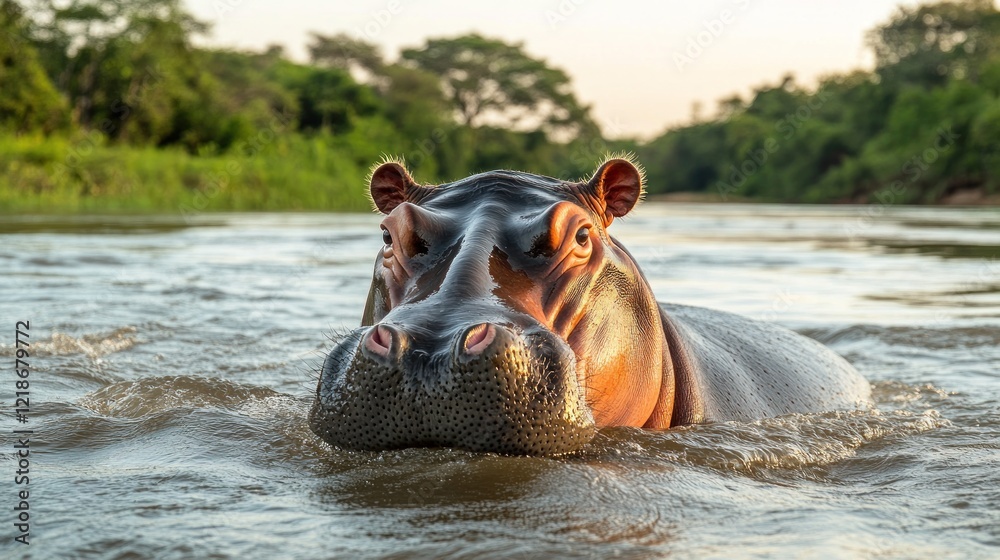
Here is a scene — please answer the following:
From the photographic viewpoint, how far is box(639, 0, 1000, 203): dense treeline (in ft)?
133

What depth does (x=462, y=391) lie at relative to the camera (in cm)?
238

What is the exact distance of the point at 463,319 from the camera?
2.55 meters

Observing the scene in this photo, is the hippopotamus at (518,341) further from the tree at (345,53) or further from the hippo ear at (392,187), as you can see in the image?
the tree at (345,53)

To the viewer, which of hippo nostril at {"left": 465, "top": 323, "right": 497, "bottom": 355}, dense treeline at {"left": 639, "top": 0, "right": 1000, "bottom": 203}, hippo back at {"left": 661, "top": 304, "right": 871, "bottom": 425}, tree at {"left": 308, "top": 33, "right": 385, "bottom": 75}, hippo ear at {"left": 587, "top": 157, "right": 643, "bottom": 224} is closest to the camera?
hippo nostril at {"left": 465, "top": 323, "right": 497, "bottom": 355}

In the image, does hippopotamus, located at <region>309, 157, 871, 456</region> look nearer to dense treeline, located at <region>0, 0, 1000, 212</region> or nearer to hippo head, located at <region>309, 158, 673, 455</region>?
hippo head, located at <region>309, 158, 673, 455</region>

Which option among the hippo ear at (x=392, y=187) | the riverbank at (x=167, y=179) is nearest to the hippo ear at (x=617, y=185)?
the hippo ear at (x=392, y=187)

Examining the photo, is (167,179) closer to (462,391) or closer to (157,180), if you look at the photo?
(157,180)

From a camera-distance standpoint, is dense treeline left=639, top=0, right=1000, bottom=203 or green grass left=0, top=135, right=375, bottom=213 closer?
green grass left=0, top=135, right=375, bottom=213

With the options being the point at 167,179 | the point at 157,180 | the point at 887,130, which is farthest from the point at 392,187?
the point at 887,130

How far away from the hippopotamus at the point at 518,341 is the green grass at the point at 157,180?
18352 mm

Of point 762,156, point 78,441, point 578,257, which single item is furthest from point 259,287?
point 762,156

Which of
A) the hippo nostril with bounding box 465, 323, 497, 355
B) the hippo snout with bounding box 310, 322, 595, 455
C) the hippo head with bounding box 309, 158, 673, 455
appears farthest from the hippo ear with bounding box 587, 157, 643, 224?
the hippo nostril with bounding box 465, 323, 497, 355

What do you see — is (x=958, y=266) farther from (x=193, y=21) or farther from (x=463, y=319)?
(x=193, y=21)

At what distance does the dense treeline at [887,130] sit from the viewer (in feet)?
133
